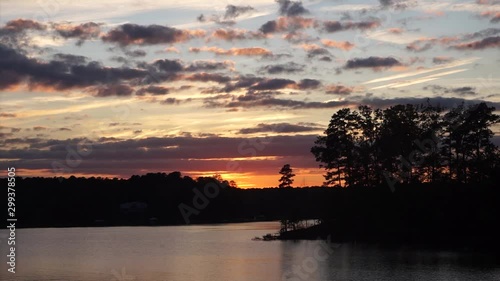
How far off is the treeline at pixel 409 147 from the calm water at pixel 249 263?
1145cm

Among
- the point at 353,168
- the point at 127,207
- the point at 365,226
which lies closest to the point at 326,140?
the point at 353,168

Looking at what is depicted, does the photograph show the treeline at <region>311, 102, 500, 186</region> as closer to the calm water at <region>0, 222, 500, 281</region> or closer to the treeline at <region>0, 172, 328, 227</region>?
the calm water at <region>0, 222, 500, 281</region>

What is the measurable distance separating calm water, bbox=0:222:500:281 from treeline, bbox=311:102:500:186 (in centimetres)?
1145

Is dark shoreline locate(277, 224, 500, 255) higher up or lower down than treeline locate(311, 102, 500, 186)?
lower down

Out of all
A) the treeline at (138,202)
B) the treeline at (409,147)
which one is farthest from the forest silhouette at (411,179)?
the treeline at (138,202)

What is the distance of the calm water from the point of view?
5300 cm

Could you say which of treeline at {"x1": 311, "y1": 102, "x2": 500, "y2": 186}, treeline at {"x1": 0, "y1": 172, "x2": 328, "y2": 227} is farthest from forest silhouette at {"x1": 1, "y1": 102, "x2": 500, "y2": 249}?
treeline at {"x1": 0, "y1": 172, "x2": 328, "y2": 227}

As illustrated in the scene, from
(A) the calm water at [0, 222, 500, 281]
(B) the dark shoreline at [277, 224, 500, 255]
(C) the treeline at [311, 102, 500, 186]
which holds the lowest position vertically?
(A) the calm water at [0, 222, 500, 281]

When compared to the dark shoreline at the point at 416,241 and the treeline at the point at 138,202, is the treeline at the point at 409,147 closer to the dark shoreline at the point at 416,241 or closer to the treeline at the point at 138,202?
the dark shoreline at the point at 416,241

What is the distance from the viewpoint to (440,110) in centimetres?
8269

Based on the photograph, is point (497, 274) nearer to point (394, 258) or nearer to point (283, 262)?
point (394, 258)

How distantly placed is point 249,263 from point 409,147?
28454 mm

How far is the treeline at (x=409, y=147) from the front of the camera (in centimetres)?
7756

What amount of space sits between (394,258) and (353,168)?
25.7m
